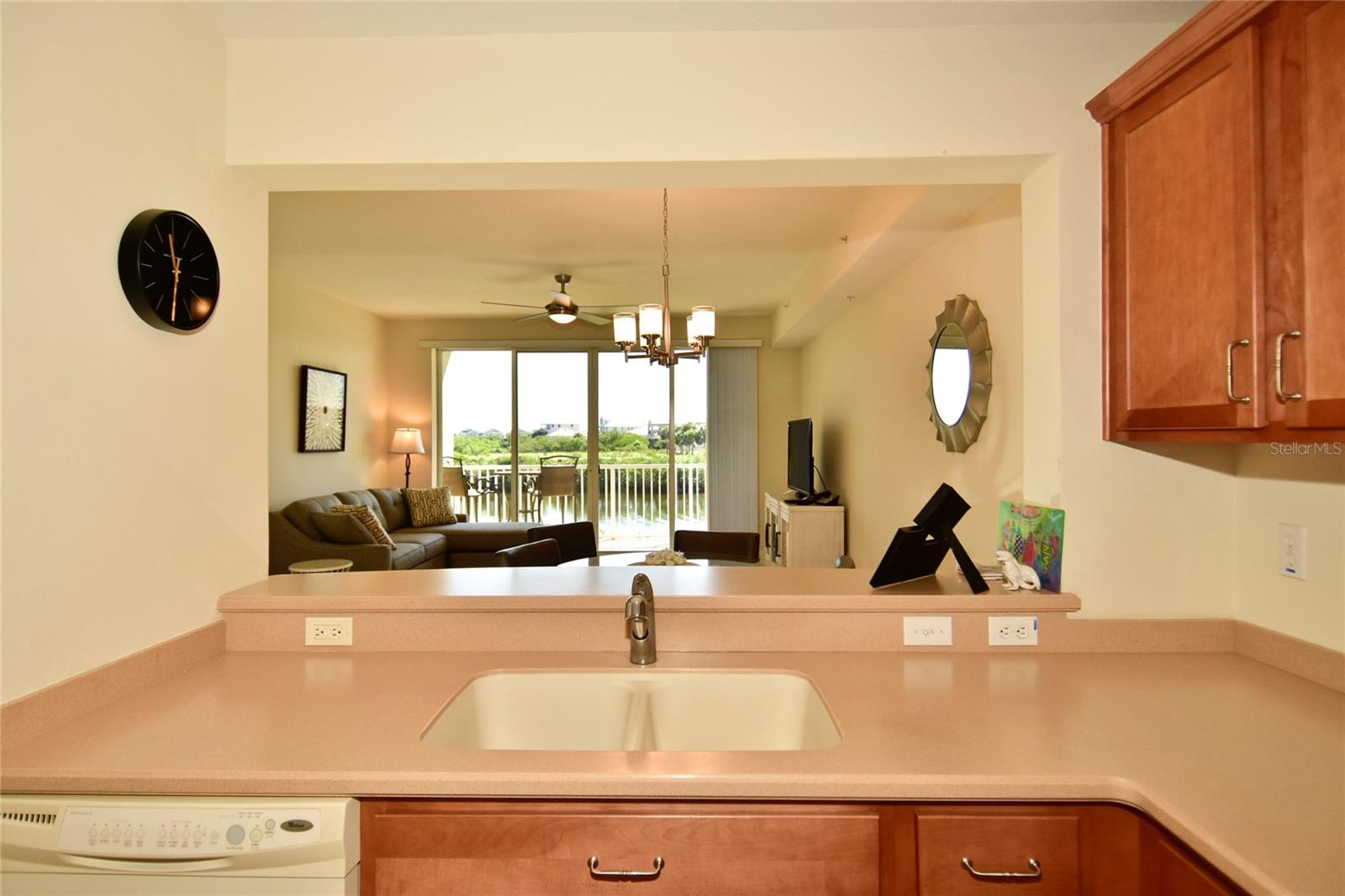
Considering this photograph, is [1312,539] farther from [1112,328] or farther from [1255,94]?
[1255,94]

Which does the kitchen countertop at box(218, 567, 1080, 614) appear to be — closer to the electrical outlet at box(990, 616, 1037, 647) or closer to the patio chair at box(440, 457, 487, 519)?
the electrical outlet at box(990, 616, 1037, 647)

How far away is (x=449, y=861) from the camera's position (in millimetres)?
1119

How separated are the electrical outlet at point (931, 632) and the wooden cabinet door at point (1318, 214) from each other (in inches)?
31.8

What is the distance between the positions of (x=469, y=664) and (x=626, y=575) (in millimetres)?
531

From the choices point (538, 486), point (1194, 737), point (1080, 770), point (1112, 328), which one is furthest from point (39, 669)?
point (538, 486)

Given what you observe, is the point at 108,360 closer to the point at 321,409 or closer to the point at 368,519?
the point at 368,519

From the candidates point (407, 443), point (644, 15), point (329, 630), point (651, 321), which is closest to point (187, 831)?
point (329, 630)

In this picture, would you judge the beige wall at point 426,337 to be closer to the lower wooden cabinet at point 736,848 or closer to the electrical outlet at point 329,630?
the electrical outlet at point 329,630

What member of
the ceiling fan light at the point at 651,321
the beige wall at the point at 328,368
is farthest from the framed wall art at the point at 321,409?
the ceiling fan light at the point at 651,321

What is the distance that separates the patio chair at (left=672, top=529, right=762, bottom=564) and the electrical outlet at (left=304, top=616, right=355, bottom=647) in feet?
7.78

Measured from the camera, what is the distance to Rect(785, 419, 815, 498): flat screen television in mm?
5398

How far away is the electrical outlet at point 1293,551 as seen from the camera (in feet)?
4.92

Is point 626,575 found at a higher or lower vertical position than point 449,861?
higher

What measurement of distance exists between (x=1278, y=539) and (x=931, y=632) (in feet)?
2.71
